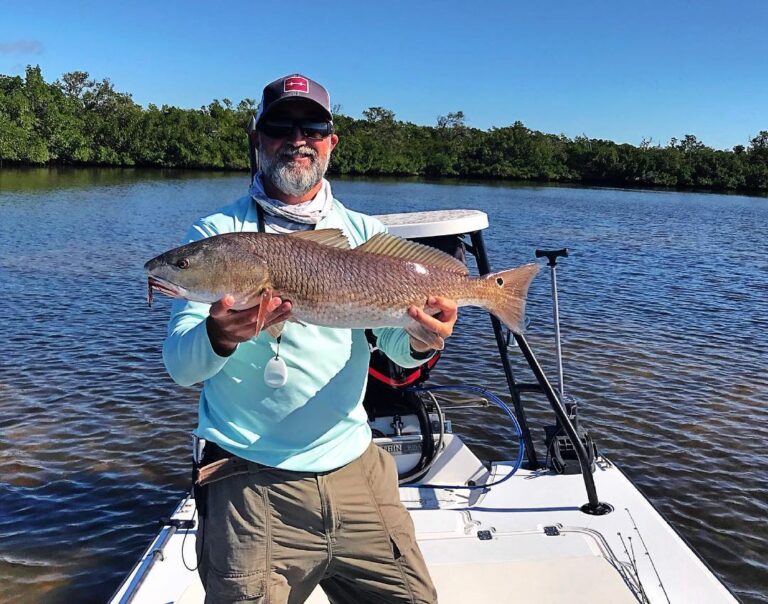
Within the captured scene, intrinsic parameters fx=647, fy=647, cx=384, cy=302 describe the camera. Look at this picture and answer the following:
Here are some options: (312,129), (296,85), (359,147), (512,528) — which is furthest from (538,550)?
(359,147)

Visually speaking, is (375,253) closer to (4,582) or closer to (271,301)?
(271,301)

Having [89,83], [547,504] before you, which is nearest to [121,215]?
[547,504]

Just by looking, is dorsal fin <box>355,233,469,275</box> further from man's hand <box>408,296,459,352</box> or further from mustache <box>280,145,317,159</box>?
mustache <box>280,145,317,159</box>

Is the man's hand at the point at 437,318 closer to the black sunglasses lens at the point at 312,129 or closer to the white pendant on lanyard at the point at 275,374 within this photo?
the white pendant on lanyard at the point at 275,374

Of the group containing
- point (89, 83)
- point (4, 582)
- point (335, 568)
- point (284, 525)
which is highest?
point (89, 83)

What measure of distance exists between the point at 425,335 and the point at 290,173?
997 mm

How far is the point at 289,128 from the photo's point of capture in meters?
3.13

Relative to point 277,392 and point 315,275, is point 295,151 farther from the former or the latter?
point 277,392

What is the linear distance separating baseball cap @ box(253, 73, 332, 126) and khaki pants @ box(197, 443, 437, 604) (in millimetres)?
1649

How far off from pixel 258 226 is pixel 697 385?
11496 millimetres

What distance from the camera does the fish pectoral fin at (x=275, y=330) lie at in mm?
2650

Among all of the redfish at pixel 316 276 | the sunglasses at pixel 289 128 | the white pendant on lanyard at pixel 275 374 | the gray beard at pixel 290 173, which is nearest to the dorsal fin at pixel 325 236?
the redfish at pixel 316 276

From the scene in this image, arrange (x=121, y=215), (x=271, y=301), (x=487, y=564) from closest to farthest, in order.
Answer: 1. (x=271, y=301)
2. (x=487, y=564)
3. (x=121, y=215)

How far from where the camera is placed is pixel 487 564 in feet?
14.4
